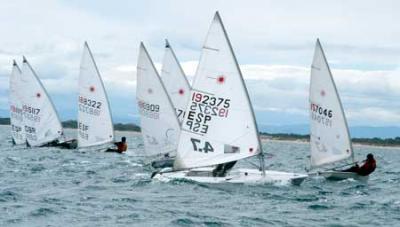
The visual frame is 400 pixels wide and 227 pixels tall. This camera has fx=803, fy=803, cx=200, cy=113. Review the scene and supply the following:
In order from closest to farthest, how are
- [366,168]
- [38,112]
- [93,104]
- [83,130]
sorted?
[366,168] < [93,104] < [83,130] < [38,112]

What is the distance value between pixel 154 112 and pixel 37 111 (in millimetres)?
17611

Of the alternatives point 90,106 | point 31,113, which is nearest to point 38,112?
point 31,113

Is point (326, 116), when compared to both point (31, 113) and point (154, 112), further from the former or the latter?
point (31, 113)

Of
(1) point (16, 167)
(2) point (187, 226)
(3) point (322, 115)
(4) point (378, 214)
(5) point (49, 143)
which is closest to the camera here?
(2) point (187, 226)

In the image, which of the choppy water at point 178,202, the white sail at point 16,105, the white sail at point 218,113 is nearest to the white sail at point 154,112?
the choppy water at point 178,202

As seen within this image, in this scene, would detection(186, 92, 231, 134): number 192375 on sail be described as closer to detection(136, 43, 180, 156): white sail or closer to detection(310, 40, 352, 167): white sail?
Answer: detection(310, 40, 352, 167): white sail

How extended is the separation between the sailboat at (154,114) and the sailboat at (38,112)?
15.9 m

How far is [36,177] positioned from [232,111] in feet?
31.6

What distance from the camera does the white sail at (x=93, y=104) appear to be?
5188cm

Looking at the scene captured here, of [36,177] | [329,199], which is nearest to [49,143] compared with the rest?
[36,177]

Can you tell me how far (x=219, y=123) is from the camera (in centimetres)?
3086

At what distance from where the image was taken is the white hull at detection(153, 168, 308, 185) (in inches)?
1201

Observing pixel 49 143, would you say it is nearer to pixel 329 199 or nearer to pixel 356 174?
pixel 356 174

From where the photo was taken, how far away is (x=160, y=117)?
42.5m
